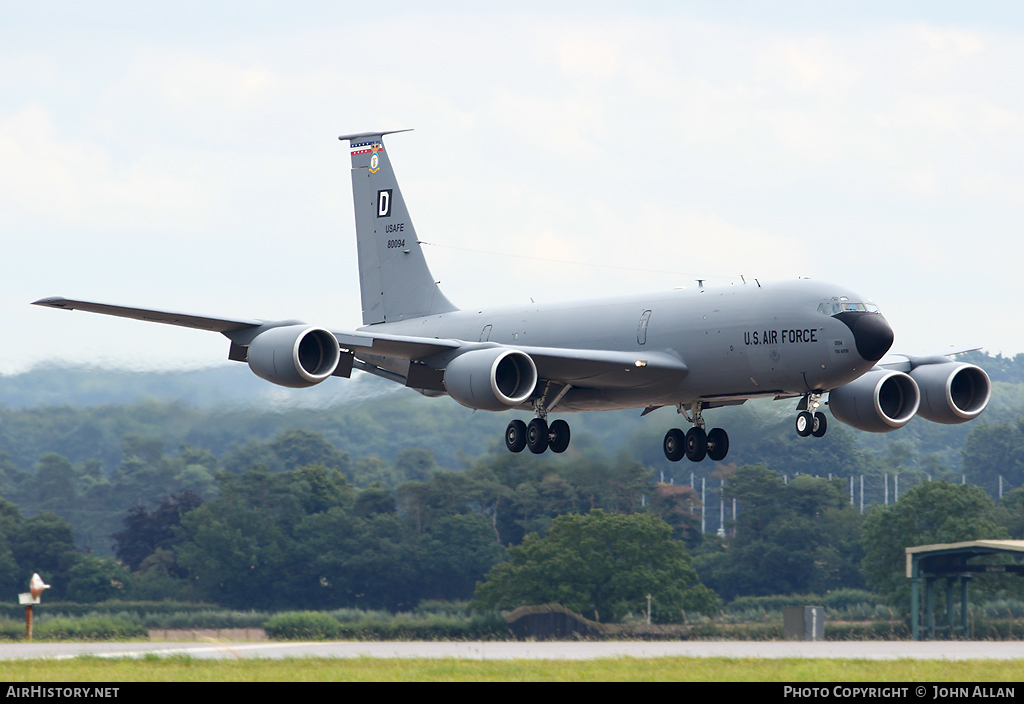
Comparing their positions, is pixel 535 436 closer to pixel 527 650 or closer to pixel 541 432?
pixel 541 432

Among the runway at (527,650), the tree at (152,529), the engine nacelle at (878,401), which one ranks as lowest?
the runway at (527,650)

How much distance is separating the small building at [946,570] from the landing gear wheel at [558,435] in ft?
155

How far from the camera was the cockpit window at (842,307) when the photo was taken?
38.8 meters

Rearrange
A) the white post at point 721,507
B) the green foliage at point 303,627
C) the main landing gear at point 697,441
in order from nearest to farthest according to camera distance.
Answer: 1. the main landing gear at point 697,441
2. the green foliage at point 303,627
3. the white post at point 721,507

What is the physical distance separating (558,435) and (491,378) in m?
6.26

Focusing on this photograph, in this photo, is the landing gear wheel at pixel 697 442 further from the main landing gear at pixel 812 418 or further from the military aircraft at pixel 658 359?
the main landing gear at pixel 812 418

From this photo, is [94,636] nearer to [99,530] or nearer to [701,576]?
[99,530]

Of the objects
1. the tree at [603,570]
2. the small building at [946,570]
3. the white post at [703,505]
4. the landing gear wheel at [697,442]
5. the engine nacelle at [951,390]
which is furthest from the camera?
the white post at [703,505]

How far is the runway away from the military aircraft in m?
12.6

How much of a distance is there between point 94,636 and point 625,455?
4298cm

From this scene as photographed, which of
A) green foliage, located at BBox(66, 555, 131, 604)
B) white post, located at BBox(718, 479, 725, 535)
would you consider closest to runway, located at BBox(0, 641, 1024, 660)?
green foliage, located at BBox(66, 555, 131, 604)

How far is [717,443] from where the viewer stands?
4403cm

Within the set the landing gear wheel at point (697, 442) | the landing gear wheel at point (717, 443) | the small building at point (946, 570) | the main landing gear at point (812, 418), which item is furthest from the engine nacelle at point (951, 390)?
the small building at point (946, 570)

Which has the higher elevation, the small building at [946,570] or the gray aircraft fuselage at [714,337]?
the gray aircraft fuselage at [714,337]
